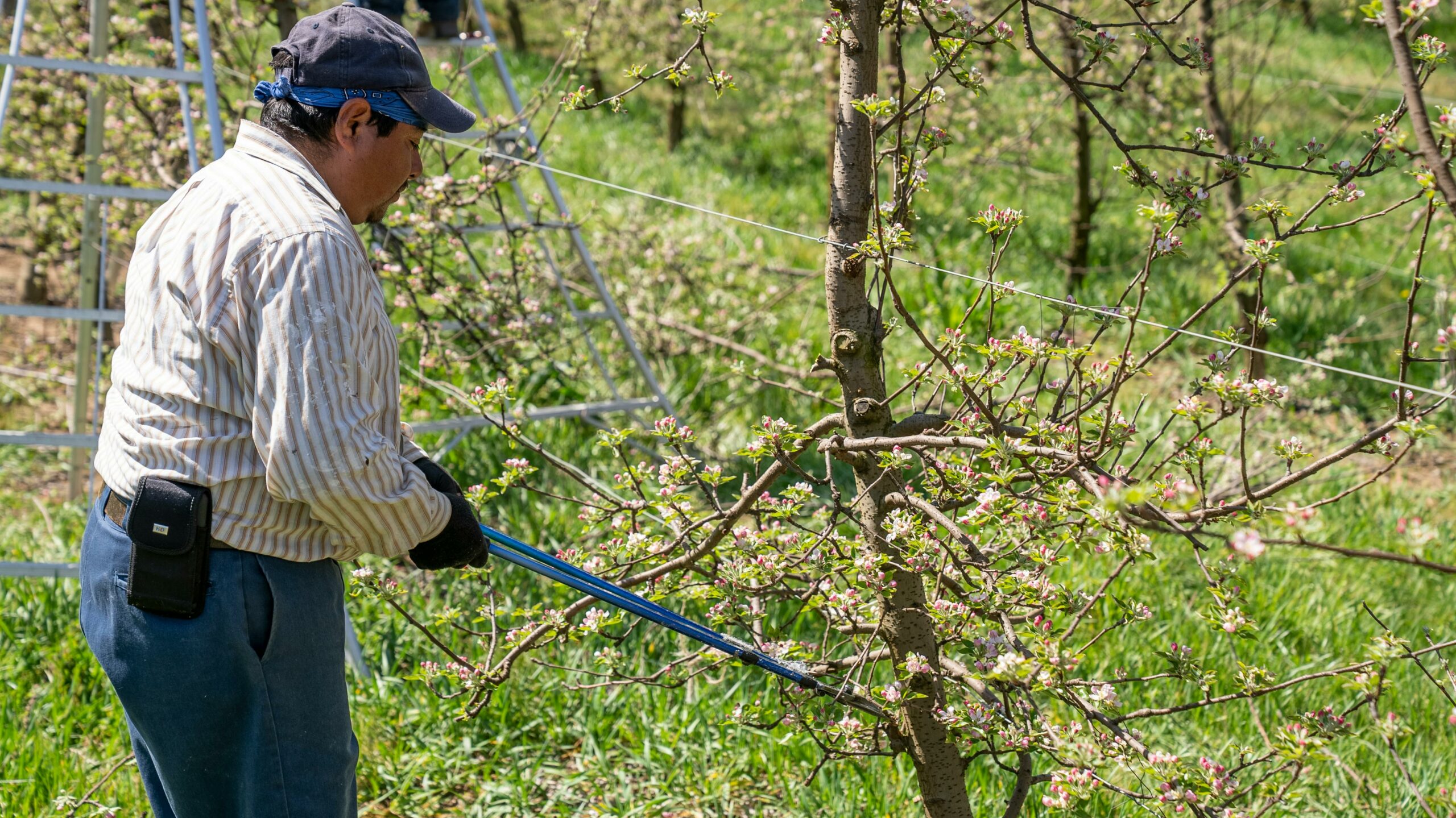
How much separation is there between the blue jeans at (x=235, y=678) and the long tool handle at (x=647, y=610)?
0.35 meters

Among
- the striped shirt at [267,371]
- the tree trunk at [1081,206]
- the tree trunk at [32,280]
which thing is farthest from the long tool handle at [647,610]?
the tree trunk at [32,280]

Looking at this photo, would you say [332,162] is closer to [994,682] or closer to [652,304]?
[994,682]

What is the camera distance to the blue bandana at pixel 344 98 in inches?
75.9

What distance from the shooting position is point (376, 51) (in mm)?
1918

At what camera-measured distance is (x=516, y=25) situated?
1381cm

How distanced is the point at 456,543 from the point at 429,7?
295 centimetres

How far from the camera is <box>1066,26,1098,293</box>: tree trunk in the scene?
680 cm

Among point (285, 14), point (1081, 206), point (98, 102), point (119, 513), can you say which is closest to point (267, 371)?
point (119, 513)

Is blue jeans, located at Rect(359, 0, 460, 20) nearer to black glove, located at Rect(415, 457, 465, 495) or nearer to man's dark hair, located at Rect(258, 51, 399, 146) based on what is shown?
man's dark hair, located at Rect(258, 51, 399, 146)

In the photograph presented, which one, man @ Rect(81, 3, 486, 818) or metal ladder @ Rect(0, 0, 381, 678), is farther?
metal ladder @ Rect(0, 0, 381, 678)

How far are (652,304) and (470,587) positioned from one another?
248 centimetres

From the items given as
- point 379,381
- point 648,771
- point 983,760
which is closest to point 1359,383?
point 983,760

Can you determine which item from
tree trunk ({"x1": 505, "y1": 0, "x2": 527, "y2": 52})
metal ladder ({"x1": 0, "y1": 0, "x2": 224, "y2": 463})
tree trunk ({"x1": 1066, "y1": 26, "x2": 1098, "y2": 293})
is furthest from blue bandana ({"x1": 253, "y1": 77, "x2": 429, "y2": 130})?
tree trunk ({"x1": 505, "y1": 0, "x2": 527, "y2": 52})

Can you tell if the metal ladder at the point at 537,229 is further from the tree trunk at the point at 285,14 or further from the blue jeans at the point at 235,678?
the blue jeans at the point at 235,678
